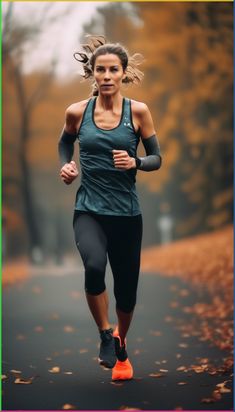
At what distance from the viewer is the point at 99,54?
175 inches

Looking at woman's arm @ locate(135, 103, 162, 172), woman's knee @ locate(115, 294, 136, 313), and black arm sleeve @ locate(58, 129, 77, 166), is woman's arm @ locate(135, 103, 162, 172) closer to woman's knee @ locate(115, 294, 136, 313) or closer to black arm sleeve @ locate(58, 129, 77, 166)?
black arm sleeve @ locate(58, 129, 77, 166)

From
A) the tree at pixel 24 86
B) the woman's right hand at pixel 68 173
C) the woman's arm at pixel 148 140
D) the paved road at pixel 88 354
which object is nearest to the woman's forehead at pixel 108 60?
the woman's arm at pixel 148 140

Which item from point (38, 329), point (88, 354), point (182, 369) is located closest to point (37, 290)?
point (38, 329)

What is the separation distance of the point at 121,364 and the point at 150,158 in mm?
1397

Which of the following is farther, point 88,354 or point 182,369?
point 88,354

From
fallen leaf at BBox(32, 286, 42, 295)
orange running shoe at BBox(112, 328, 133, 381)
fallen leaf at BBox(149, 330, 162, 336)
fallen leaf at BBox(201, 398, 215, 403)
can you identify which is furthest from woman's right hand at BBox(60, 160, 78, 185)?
fallen leaf at BBox(32, 286, 42, 295)

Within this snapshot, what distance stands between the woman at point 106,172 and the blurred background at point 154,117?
42.6 feet

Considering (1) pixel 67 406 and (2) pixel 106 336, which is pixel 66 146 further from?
(1) pixel 67 406

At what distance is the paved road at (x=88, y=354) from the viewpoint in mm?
4973

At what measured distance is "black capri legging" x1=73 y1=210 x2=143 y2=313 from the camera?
436 cm

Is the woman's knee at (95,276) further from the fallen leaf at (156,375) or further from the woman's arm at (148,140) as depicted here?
the fallen leaf at (156,375)

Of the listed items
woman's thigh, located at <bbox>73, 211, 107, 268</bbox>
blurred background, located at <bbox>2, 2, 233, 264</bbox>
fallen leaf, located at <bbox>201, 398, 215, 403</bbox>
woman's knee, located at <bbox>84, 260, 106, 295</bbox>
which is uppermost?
blurred background, located at <bbox>2, 2, 233, 264</bbox>

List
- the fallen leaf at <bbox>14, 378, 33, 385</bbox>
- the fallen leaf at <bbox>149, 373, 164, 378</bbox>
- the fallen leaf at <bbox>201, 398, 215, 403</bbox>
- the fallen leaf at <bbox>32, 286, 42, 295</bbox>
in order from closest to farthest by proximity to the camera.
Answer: the fallen leaf at <bbox>201, 398, 215, 403</bbox>, the fallen leaf at <bbox>14, 378, 33, 385</bbox>, the fallen leaf at <bbox>149, 373, 164, 378</bbox>, the fallen leaf at <bbox>32, 286, 42, 295</bbox>

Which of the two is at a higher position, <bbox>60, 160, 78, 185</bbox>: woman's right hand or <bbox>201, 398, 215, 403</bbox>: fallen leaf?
<bbox>60, 160, 78, 185</bbox>: woman's right hand
